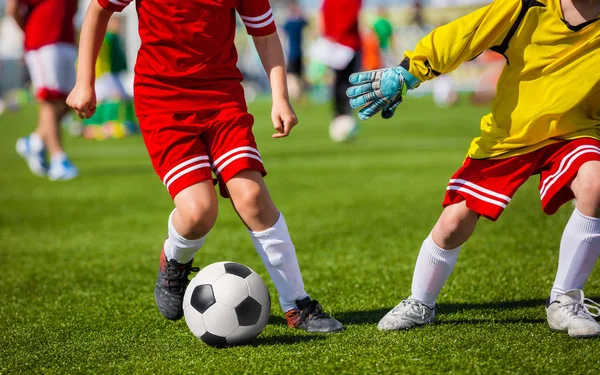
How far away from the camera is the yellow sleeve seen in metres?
3.21

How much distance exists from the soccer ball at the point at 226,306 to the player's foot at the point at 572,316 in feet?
3.57

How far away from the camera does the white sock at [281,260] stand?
3357 mm

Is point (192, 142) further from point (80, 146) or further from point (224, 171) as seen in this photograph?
point (80, 146)

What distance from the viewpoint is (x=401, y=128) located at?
15.7 m

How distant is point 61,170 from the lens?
30.1 ft

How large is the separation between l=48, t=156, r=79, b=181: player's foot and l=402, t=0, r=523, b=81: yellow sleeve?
6.58m

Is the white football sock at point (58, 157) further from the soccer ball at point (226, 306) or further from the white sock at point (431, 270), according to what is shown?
the white sock at point (431, 270)

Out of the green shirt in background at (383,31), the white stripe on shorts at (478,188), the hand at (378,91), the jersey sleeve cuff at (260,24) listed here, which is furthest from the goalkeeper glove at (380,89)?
the green shirt in background at (383,31)

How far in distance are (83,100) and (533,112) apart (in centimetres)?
177

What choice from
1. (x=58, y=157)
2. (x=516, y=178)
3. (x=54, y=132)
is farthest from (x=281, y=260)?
(x=58, y=157)

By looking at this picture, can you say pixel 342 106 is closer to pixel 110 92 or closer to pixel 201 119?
pixel 110 92

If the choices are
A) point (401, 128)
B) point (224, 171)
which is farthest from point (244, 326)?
point (401, 128)

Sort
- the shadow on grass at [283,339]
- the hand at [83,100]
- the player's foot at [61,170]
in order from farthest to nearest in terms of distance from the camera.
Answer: the player's foot at [61,170] < the hand at [83,100] < the shadow on grass at [283,339]

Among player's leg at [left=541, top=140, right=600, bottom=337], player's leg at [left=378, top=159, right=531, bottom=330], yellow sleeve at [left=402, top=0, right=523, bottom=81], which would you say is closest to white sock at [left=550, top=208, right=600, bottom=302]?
player's leg at [left=541, top=140, right=600, bottom=337]
